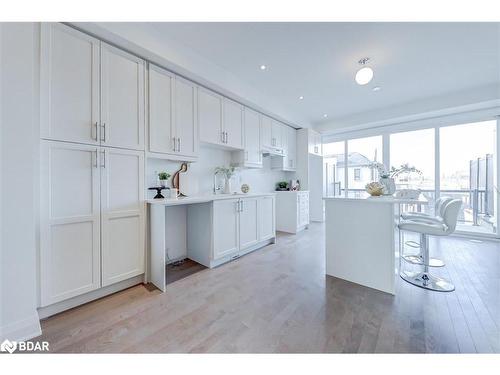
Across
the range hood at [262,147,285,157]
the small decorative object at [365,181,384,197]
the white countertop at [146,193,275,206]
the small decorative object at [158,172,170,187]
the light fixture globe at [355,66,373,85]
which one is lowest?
the white countertop at [146,193,275,206]

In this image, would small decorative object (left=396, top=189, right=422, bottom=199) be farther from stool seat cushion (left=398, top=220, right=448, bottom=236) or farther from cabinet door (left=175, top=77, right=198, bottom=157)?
cabinet door (left=175, top=77, right=198, bottom=157)

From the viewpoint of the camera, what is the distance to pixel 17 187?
1345 millimetres

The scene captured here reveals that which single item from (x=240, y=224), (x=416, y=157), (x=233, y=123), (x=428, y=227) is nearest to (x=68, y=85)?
(x=233, y=123)

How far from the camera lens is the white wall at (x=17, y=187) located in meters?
1.30

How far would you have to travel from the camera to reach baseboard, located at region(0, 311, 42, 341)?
4.34 feet

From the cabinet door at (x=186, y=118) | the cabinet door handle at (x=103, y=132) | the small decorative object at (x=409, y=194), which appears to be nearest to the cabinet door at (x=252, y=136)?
the cabinet door at (x=186, y=118)

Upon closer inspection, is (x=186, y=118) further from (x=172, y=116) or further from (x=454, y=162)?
(x=454, y=162)

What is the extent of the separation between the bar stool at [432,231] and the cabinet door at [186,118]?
2.68 m

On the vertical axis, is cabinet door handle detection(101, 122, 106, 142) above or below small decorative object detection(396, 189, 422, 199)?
above

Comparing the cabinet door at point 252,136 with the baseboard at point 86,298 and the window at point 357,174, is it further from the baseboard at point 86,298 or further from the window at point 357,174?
the window at point 357,174

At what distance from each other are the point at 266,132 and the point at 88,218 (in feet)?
10.5

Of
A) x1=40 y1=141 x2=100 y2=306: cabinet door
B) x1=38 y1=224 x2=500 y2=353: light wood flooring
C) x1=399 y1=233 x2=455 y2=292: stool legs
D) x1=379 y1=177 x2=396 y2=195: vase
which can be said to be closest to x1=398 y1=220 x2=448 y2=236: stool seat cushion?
x1=399 y1=233 x2=455 y2=292: stool legs

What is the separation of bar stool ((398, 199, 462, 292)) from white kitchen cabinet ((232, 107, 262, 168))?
238cm

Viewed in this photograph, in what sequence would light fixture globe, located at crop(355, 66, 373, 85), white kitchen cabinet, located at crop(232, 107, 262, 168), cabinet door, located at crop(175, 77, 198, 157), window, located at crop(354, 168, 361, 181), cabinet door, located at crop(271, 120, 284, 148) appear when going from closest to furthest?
light fixture globe, located at crop(355, 66, 373, 85) < cabinet door, located at crop(175, 77, 198, 157) < white kitchen cabinet, located at crop(232, 107, 262, 168) < cabinet door, located at crop(271, 120, 284, 148) < window, located at crop(354, 168, 361, 181)
